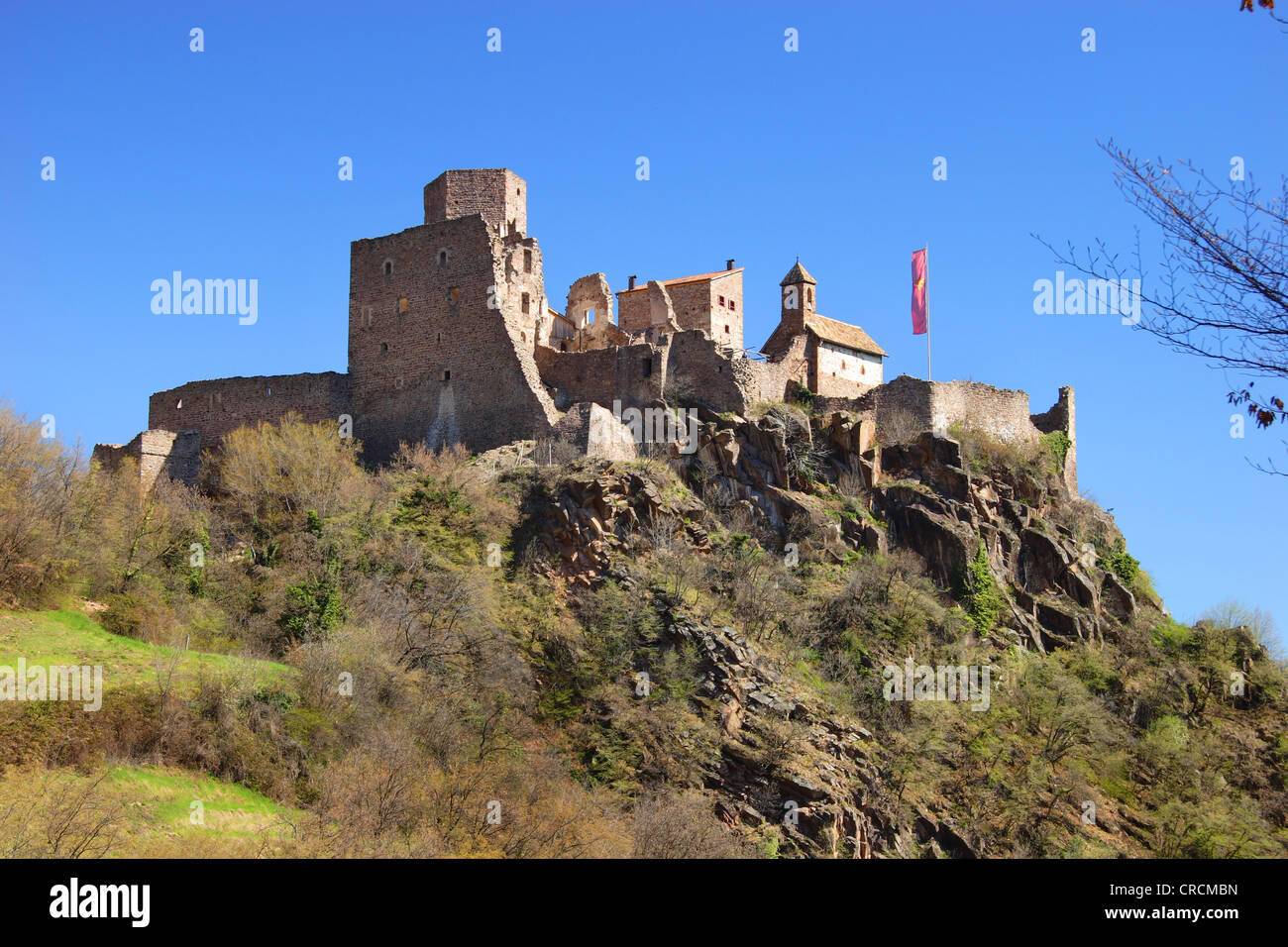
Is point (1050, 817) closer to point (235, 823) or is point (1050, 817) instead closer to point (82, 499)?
point (235, 823)

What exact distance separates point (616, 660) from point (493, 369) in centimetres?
1434

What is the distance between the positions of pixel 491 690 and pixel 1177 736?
25.8 meters

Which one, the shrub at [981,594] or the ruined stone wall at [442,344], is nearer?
the shrub at [981,594]

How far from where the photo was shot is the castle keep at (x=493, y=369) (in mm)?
49375

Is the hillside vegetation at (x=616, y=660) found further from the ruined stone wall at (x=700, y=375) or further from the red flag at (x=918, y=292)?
the red flag at (x=918, y=292)

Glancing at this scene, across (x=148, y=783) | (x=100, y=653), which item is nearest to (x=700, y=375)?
(x=100, y=653)

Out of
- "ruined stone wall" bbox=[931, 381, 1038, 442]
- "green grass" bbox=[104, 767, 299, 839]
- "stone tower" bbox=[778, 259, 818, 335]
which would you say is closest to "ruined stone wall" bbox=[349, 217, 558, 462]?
"stone tower" bbox=[778, 259, 818, 335]

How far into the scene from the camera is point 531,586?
42.6 m

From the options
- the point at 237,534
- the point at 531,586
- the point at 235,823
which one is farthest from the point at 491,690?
the point at 237,534

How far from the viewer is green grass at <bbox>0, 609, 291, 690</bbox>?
113 ft

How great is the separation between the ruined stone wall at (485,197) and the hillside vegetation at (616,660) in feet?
33.7

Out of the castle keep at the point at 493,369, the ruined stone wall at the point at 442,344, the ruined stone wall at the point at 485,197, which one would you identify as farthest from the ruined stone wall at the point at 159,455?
the ruined stone wall at the point at 485,197
